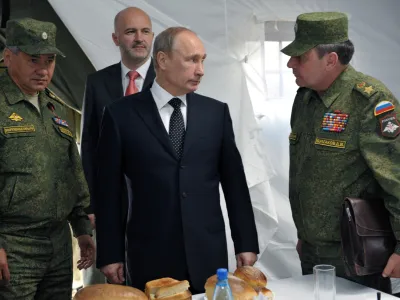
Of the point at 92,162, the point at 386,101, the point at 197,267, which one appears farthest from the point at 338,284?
the point at 92,162

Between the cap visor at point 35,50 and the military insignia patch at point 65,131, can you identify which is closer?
the cap visor at point 35,50

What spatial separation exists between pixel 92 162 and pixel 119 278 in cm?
88

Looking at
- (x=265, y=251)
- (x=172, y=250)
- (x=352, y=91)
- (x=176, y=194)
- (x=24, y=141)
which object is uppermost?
(x=352, y=91)

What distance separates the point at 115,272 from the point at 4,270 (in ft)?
1.38

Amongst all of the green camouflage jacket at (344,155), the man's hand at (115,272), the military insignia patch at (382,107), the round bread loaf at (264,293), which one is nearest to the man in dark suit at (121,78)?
the man's hand at (115,272)

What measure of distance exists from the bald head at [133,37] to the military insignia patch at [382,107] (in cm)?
130

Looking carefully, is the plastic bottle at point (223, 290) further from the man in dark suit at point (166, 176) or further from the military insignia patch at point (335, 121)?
the military insignia patch at point (335, 121)

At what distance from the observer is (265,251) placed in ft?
14.2

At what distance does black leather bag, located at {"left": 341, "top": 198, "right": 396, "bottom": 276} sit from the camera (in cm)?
222

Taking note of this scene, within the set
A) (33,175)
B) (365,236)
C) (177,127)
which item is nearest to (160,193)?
(177,127)

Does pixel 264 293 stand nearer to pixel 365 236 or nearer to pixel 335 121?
pixel 365 236

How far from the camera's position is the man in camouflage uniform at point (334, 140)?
2.34m

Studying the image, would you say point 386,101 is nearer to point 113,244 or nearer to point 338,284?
point 338,284

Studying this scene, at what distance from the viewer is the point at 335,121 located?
245 centimetres
